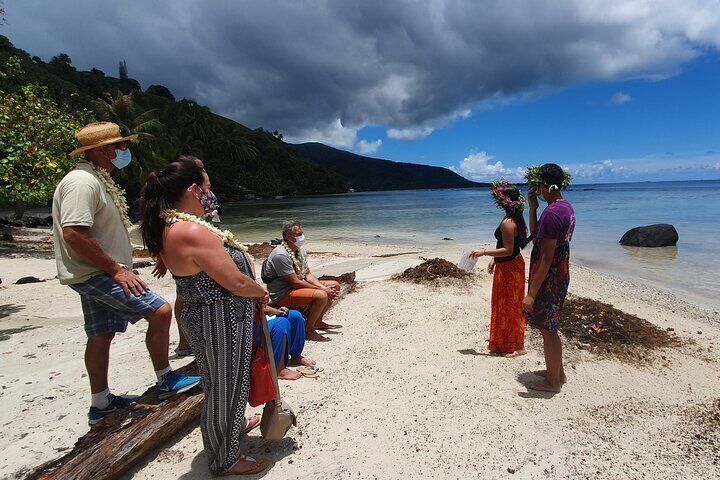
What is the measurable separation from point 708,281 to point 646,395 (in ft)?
25.8

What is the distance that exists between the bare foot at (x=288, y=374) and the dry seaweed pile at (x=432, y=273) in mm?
4042

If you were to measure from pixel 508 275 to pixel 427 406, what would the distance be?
1784 mm

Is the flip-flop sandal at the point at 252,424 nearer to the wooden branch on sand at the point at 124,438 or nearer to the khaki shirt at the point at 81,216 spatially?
the wooden branch on sand at the point at 124,438

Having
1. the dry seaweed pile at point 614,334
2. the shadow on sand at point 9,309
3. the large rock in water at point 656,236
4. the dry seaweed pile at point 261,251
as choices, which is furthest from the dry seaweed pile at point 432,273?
the large rock in water at point 656,236

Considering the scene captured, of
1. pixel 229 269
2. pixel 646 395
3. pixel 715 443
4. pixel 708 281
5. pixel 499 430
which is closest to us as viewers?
pixel 229 269

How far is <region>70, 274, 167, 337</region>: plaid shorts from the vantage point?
299 centimetres

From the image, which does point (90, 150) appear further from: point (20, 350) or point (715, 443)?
point (715, 443)

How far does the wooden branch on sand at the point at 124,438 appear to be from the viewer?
8.22 feet

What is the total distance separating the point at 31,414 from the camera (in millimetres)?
3580

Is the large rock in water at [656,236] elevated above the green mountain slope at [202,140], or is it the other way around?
the green mountain slope at [202,140]

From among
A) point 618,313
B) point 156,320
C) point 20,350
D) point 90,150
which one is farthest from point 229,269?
point 618,313

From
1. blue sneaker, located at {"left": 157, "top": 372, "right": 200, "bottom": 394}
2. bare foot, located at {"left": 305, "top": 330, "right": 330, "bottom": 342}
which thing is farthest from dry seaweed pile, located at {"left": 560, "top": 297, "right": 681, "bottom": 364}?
blue sneaker, located at {"left": 157, "top": 372, "right": 200, "bottom": 394}

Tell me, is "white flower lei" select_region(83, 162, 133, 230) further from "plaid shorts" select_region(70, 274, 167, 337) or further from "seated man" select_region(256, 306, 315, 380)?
"seated man" select_region(256, 306, 315, 380)

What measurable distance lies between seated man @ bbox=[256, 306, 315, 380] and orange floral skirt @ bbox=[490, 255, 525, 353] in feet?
7.02
